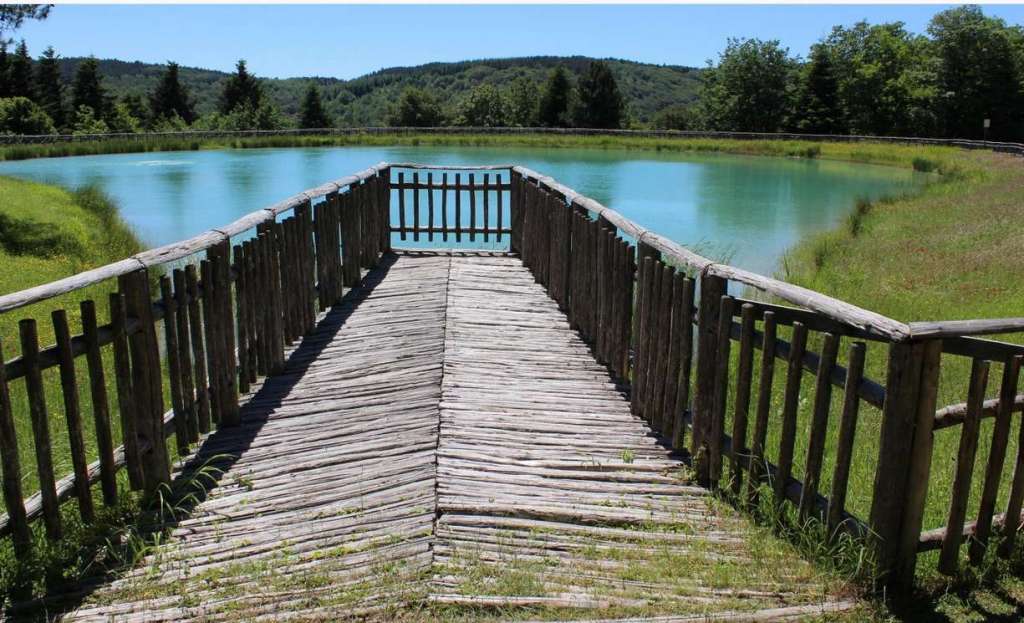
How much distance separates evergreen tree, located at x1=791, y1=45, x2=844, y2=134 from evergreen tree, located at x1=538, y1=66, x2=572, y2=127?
2130cm

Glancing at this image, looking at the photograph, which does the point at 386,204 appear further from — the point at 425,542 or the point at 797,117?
the point at 797,117

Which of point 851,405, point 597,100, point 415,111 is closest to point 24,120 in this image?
point 415,111

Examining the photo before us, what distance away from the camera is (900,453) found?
11.5 feet

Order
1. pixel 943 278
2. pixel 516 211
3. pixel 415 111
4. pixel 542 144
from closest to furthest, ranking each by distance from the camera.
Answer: pixel 516 211
pixel 943 278
pixel 542 144
pixel 415 111

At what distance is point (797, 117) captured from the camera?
67562 millimetres

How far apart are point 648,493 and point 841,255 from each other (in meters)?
12.7

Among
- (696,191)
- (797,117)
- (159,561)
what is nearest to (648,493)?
(159,561)

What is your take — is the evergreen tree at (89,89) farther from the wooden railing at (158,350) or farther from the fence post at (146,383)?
the fence post at (146,383)

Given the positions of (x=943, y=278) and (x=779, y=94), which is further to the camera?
(x=779, y=94)

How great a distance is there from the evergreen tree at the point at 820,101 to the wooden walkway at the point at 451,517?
64.3 metres

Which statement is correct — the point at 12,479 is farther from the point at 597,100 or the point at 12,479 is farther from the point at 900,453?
the point at 597,100

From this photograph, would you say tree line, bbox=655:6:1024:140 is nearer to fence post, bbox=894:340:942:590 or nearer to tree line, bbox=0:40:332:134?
tree line, bbox=0:40:332:134

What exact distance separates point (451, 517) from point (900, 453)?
1987 millimetres

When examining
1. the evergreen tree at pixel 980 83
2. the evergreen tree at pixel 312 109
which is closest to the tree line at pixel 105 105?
the evergreen tree at pixel 312 109
